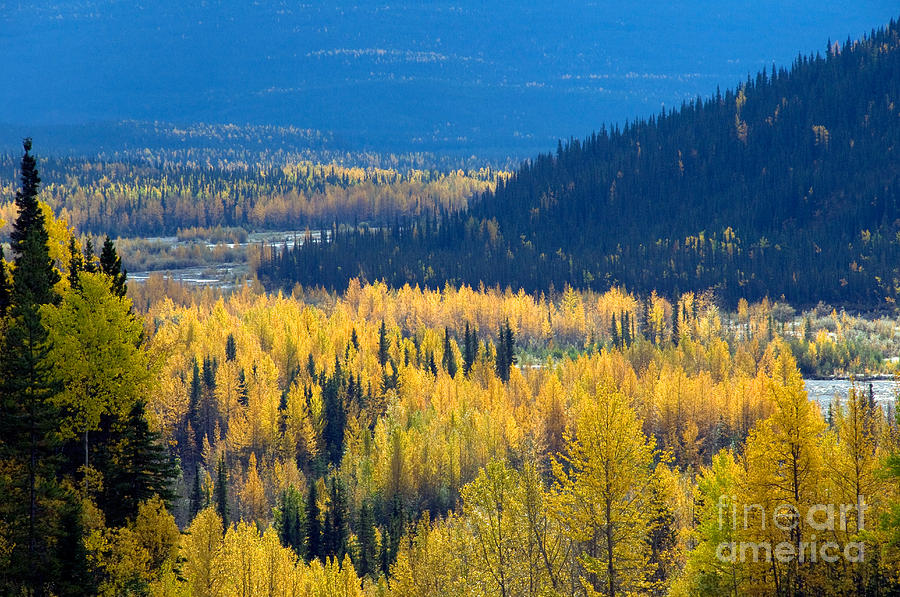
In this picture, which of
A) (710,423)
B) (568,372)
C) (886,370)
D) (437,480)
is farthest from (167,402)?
(886,370)

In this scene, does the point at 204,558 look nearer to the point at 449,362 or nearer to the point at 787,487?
the point at 787,487

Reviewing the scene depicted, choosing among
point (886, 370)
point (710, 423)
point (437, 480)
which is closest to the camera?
point (437, 480)

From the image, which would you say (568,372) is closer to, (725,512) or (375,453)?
(375,453)

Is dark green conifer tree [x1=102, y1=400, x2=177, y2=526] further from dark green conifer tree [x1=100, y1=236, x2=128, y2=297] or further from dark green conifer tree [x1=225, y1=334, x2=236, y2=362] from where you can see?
dark green conifer tree [x1=225, y1=334, x2=236, y2=362]

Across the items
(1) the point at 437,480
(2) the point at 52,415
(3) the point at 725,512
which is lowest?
(1) the point at 437,480

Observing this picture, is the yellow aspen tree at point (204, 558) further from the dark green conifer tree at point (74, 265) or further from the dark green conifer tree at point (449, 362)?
the dark green conifer tree at point (449, 362)

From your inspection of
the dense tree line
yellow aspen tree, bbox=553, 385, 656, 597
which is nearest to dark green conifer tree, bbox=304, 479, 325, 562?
the dense tree line

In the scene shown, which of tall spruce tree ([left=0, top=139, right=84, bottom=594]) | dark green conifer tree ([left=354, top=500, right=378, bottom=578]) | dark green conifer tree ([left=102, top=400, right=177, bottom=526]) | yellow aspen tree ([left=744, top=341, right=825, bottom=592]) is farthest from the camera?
dark green conifer tree ([left=354, top=500, right=378, bottom=578])

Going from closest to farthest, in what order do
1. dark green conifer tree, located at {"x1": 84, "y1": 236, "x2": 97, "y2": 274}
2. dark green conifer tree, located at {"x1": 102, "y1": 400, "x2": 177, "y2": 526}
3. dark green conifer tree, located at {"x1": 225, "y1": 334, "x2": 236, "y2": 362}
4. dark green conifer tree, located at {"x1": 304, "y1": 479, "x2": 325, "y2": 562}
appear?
1. dark green conifer tree, located at {"x1": 102, "y1": 400, "x2": 177, "y2": 526}
2. dark green conifer tree, located at {"x1": 84, "y1": 236, "x2": 97, "y2": 274}
3. dark green conifer tree, located at {"x1": 304, "y1": 479, "x2": 325, "y2": 562}
4. dark green conifer tree, located at {"x1": 225, "y1": 334, "x2": 236, "y2": 362}

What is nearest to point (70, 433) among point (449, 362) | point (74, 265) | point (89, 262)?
point (74, 265)
